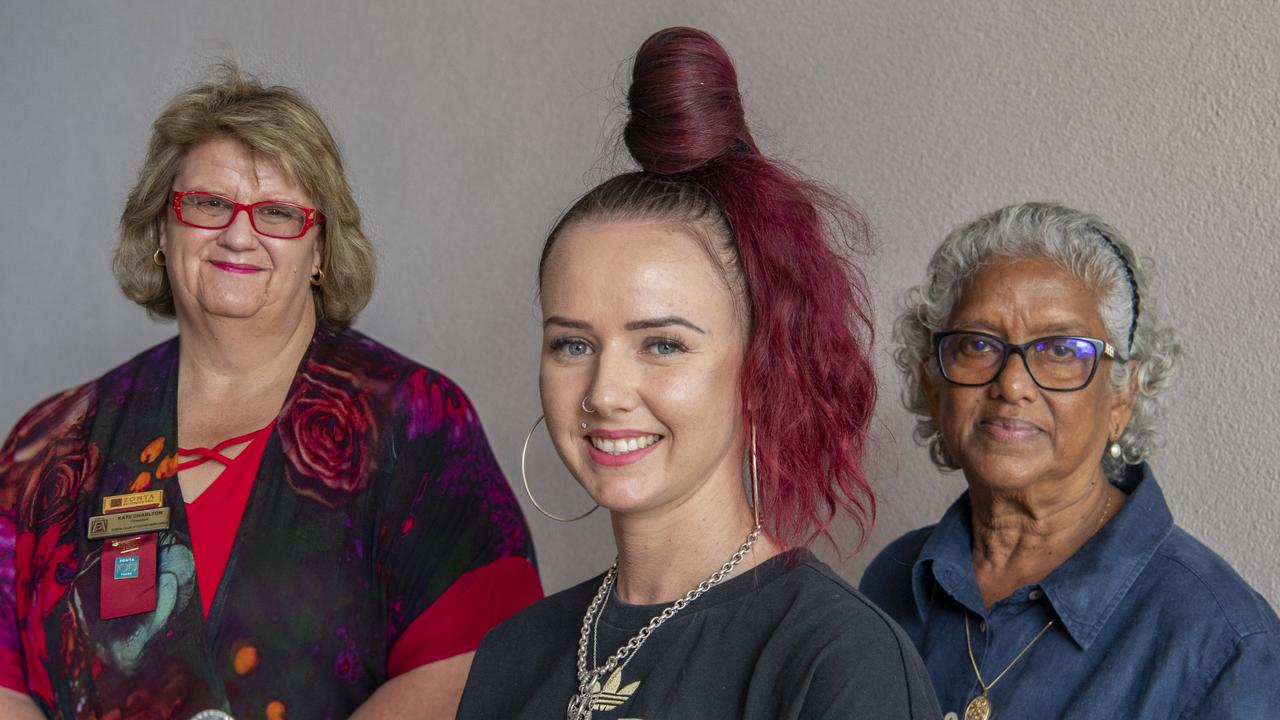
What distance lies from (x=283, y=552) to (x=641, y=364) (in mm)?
1326

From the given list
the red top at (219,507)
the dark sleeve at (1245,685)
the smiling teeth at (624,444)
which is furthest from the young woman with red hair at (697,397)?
the red top at (219,507)

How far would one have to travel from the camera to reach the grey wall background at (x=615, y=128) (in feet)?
9.57

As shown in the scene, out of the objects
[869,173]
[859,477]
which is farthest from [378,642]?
[869,173]

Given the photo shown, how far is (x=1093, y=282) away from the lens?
93.0 inches

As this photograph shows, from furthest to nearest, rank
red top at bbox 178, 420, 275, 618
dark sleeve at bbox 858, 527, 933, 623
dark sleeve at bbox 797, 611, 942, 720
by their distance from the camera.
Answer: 1. red top at bbox 178, 420, 275, 618
2. dark sleeve at bbox 858, 527, 933, 623
3. dark sleeve at bbox 797, 611, 942, 720

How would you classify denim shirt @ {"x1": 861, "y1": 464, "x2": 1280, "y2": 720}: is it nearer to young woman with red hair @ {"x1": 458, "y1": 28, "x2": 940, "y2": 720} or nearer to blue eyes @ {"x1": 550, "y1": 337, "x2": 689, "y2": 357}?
young woman with red hair @ {"x1": 458, "y1": 28, "x2": 940, "y2": 720}

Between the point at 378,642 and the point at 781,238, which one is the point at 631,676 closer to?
the point at 781,238

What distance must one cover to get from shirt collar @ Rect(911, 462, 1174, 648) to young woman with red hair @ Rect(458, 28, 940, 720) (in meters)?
0.62

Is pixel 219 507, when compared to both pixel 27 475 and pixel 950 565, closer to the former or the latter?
pixel 27 475

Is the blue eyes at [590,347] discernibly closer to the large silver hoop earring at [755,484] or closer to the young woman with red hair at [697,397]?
the young woman with red hair at [697,397]

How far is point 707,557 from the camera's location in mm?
1802

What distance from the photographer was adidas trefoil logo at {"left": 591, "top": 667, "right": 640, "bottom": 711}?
5.69 feet

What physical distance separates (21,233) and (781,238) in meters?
4.56

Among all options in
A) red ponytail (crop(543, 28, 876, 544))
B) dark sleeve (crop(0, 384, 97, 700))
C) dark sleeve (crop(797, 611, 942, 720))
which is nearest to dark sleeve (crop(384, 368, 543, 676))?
dark sleeve (crop(0, 384, 97, 700))
